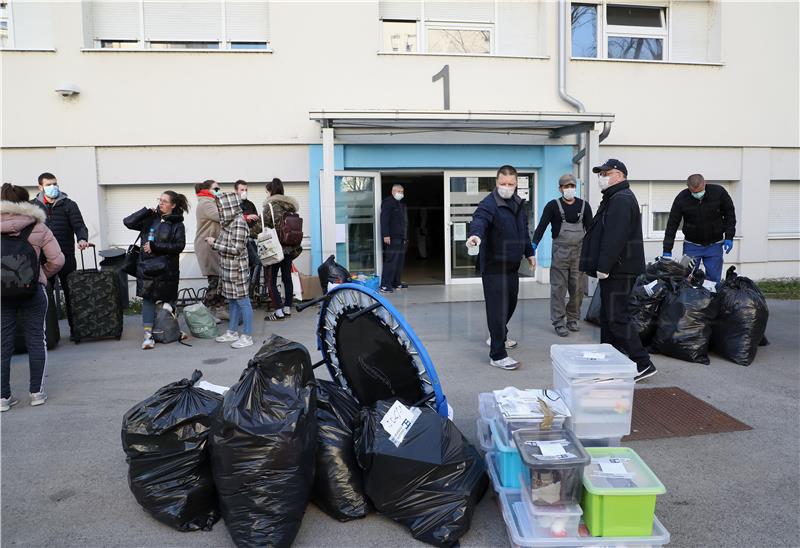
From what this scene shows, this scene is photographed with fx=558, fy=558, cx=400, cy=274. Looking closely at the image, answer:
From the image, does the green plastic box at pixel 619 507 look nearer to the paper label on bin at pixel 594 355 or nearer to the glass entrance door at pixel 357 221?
the paper label on bin at pixel 594 355

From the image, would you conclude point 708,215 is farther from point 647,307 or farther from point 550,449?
point 550,449

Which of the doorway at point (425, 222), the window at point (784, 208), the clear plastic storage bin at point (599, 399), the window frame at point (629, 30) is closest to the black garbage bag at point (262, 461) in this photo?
the clear plastic storage bin at point (599, 399)

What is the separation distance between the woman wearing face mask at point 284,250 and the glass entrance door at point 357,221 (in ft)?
4.09

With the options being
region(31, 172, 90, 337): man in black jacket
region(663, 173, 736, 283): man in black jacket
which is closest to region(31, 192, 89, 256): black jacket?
region(31, 172, 90, 337): man in black jacket

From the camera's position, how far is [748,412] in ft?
13.8

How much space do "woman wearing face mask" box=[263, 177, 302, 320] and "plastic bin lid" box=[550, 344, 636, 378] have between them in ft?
16.5

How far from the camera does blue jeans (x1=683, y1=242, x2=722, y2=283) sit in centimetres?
699

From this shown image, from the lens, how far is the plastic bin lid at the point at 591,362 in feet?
10.0

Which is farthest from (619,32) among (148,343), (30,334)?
(30,334)

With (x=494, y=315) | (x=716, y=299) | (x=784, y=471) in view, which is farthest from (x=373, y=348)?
(x=716, y=299)

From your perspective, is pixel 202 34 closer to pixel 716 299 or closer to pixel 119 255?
pixel 119 255

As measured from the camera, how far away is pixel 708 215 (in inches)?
268

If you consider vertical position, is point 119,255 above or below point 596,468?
above

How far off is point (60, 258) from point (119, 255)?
3010 mm
